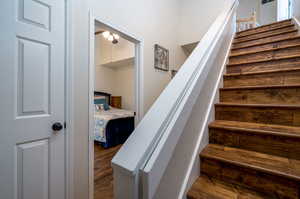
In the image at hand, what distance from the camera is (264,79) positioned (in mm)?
1487

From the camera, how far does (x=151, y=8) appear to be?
93.7 inches

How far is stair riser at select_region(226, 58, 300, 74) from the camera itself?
1490mm

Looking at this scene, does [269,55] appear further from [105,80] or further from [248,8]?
[105,80]

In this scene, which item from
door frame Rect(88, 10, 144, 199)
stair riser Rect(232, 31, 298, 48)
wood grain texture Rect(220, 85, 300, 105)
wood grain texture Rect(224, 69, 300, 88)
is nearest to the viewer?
wood grain texture Rect(220, 85, 300, 105)

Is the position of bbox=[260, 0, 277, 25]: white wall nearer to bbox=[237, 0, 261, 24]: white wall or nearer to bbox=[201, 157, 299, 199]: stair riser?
bbox=[237, 0, 261, 24]: white wall

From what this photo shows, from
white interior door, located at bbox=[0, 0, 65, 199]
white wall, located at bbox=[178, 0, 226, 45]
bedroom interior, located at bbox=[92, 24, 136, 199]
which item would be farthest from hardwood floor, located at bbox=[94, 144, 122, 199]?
white wall, located at bbox=[178, 0, 226, 45]

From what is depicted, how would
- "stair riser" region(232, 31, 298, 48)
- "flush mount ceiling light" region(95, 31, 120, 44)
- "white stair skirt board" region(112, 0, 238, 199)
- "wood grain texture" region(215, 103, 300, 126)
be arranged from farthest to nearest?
"flush mount ceiling light" region(95, 31, 120, 44)
"stair riser" region(232, 31, 298, 48)
"wood grain texture" region(215, 103, 300, 126)
"white stair skirt board" region(112, 0, 238, 199)

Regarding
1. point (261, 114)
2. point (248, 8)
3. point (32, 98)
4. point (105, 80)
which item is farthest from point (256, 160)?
point (248, 8)

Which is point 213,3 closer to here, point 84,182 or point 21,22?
point 21,22

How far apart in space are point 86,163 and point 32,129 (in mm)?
604

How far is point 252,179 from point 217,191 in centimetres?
23

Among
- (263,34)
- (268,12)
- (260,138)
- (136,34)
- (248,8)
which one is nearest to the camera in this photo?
(260,138)

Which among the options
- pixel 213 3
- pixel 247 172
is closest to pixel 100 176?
pixel 247 172

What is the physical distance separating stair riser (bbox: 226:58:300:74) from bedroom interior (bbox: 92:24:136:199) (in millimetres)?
1608
